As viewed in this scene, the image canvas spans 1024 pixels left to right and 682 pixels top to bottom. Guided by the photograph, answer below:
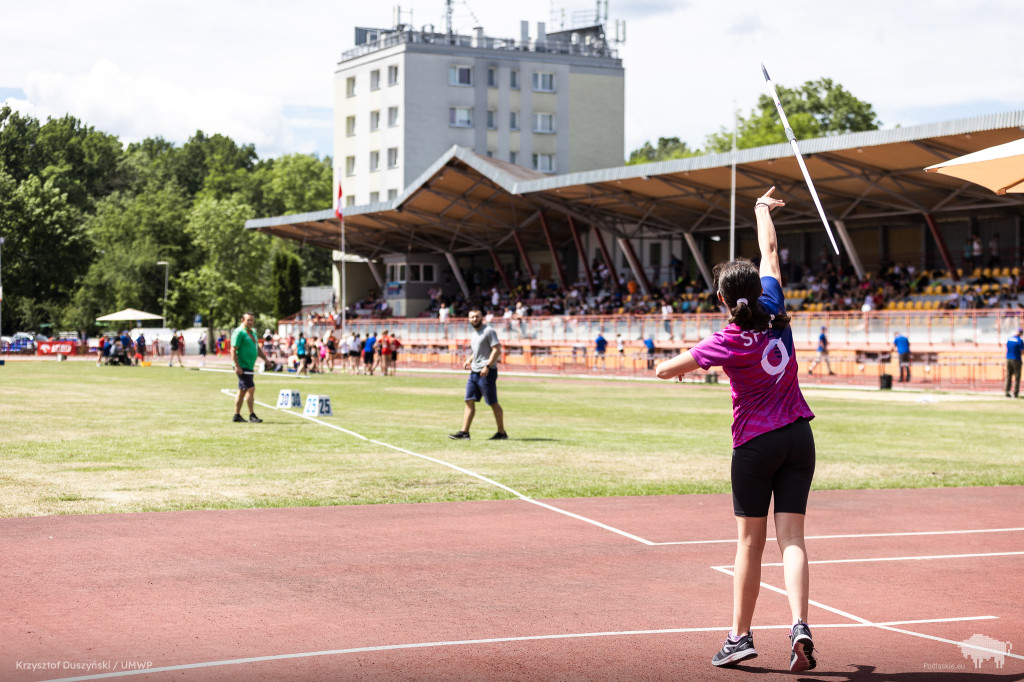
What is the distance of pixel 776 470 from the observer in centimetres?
609

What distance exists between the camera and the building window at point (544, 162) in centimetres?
9038

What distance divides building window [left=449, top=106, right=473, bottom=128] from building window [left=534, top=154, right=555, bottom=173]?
234 inches

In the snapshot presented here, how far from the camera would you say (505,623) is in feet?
23.2

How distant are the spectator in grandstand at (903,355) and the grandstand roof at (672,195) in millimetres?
7296

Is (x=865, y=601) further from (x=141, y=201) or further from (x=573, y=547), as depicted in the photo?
(x=141, y=201)

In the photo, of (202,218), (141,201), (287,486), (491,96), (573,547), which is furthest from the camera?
(141,201)

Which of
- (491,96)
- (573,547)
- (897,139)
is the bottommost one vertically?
(573,547)

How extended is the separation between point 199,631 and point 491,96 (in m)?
84.2

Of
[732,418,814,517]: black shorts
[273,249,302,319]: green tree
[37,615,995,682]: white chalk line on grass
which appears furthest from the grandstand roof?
[732,418,814,517]: black shorts

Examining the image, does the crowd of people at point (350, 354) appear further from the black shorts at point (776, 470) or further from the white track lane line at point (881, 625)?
the black shorts at point (776, 470)

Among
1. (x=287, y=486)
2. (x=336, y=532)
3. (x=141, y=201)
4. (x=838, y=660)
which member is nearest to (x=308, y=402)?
(x=287, y=486)

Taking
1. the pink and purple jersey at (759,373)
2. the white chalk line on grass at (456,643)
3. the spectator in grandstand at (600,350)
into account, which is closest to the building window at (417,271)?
the spectator in grandstand at (600,350)

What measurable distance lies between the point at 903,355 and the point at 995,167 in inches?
1362

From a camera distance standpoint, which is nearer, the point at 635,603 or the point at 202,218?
the point at 635,603
